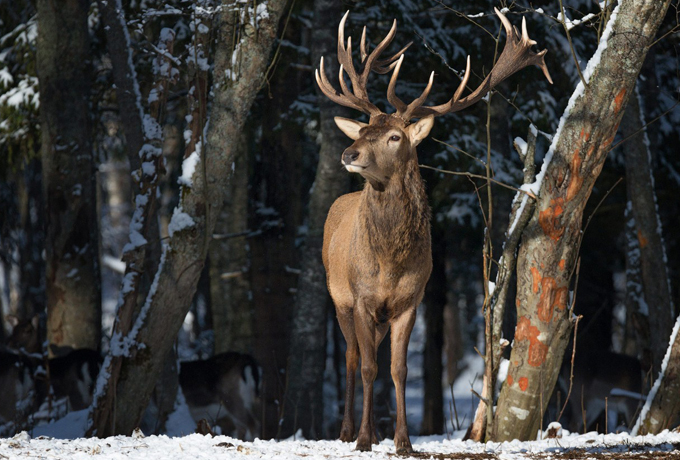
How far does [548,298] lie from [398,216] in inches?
54.5

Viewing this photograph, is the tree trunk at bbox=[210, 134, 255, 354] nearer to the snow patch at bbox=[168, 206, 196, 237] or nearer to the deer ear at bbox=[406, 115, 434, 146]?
the snow patch at bbox=[168, 206, 196, 237]

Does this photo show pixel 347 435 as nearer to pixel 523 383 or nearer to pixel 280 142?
pixel 523 383

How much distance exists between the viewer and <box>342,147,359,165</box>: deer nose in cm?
518

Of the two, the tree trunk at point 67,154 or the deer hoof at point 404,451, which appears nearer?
the deer hoof at point 404,451

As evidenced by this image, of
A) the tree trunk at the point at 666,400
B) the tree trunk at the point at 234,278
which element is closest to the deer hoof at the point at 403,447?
the tree trunk at the point at 666,400

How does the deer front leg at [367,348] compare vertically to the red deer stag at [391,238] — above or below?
below

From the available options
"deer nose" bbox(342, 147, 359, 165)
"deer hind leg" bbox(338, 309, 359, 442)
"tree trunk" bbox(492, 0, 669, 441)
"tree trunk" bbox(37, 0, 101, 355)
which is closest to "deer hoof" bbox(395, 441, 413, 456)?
"deer hind leg" bbox(338, 309, 359, 442)

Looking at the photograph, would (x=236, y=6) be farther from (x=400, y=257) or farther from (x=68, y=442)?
(x=68, y=442)

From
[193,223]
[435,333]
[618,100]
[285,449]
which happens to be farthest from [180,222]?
[435,333]

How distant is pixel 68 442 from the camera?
213 inches

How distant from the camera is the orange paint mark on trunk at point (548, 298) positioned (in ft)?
20.3

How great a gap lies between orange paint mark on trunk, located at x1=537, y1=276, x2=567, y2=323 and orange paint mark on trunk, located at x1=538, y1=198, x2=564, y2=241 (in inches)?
12.4

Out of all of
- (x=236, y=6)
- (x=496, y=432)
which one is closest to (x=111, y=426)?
(x=496, y=432)

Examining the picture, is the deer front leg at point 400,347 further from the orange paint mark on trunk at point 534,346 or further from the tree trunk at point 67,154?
the tree trunk at point 67,154
